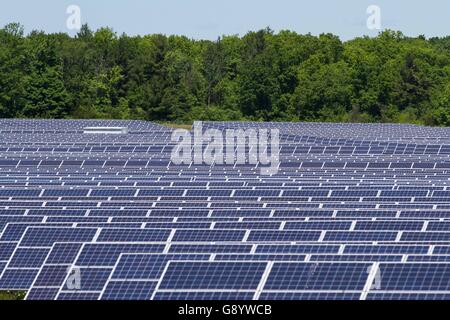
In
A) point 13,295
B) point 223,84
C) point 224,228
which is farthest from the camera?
point 223,84

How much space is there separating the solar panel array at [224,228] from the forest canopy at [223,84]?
183ft

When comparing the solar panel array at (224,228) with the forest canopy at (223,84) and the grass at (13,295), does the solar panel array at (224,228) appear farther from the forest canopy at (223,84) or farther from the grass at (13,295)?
the forest canopy at (223,84)

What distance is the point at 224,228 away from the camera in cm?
3027

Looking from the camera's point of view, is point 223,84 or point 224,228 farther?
point 223,84

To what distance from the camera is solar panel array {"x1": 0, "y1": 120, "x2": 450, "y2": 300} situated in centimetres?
2242

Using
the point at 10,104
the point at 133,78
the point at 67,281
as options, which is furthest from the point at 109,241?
the point at 133,78

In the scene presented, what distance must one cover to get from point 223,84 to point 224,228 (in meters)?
97.0

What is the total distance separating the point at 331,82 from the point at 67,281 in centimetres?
9141

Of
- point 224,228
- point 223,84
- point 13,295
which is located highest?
point 224,228

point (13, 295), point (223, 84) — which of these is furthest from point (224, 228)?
point (223, 84)

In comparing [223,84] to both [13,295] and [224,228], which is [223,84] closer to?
[224,228]

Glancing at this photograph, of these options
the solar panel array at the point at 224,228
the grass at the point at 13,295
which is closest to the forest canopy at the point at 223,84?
the solar panel array at the point at 224,228

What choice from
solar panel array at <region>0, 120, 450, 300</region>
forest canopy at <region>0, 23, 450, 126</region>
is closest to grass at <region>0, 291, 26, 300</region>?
solar panel array at <region>0, 120, 450, 300</region>
